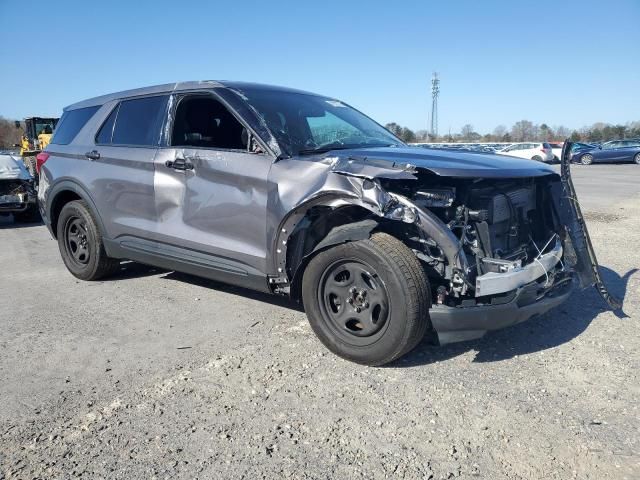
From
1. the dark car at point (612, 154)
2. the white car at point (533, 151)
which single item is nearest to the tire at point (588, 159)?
the dark car at point (612, 154)

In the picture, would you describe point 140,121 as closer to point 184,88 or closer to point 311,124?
point 184,88

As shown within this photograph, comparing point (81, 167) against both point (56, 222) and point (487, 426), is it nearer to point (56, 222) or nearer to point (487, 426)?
point (56, 222)

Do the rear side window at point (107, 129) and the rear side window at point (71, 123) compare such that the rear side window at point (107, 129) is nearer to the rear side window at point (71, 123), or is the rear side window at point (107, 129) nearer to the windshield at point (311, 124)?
the rear side window at point (71, 123)

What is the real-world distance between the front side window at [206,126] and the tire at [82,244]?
151 cm

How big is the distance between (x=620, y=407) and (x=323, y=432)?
1682 mm

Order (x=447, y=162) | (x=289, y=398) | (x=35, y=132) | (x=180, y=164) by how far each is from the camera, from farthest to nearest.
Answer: (x=35, y=132) < (x=180, y=164) < (x=447, y=162) < (x=289, y=398)

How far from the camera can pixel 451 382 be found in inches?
130

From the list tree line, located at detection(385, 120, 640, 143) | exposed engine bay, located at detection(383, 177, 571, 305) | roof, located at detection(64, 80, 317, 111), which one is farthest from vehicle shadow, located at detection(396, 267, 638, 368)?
tree line, located at detection(385, 120, 640, 143)

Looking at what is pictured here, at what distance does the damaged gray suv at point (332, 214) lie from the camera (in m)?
3.24

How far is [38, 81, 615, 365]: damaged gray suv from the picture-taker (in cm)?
324

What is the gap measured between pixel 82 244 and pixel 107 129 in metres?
1.28

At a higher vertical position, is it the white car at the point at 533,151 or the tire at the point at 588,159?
the white car at the point at 533,151

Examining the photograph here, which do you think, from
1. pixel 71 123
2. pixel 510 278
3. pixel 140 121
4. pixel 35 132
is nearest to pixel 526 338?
pixel 510 278

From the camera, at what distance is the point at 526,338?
3.95 m
